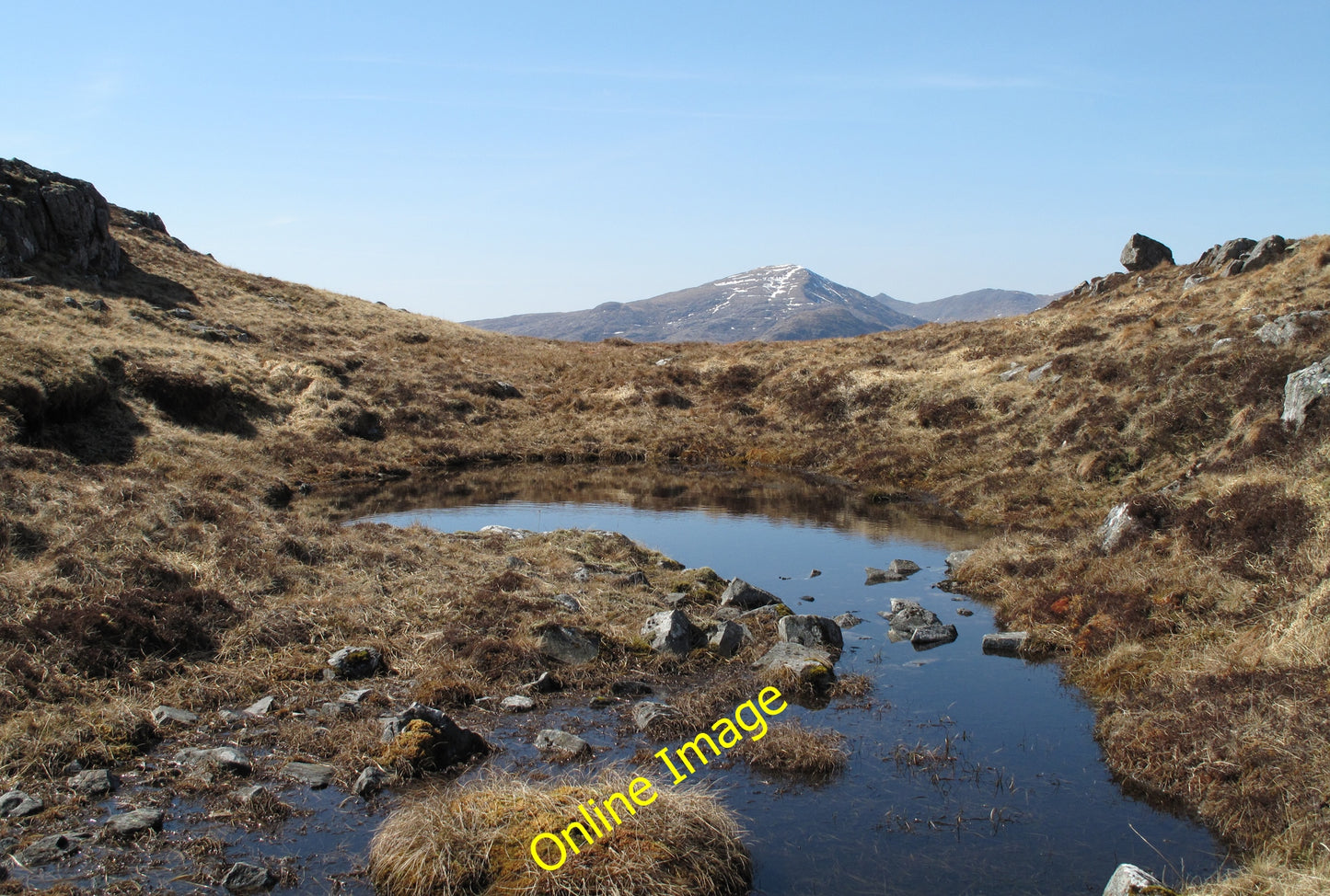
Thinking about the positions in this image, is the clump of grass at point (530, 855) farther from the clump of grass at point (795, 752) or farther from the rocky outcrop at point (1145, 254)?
the rocky outcrop at point (1145, 254)

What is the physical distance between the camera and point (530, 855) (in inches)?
333

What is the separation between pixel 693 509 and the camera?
108ft

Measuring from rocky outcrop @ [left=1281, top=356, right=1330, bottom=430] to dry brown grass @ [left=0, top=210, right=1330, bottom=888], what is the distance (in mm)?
438

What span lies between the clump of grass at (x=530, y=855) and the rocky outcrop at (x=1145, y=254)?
58443 millimetres

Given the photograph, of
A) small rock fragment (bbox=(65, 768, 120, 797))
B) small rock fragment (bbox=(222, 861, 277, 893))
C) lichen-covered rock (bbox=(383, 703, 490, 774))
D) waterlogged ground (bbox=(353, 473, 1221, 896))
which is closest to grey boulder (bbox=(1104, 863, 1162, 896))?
waterlogged ground (bbox=(353, 473, 1221, 896))

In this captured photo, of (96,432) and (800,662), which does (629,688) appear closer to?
(800,662)

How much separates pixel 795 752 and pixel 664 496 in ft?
80.4

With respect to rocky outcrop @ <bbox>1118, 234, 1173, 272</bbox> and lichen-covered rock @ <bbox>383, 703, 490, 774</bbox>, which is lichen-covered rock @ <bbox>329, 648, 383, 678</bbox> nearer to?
lichen-covered rock @ <bbox>383, 703, 490, 774</bbox>

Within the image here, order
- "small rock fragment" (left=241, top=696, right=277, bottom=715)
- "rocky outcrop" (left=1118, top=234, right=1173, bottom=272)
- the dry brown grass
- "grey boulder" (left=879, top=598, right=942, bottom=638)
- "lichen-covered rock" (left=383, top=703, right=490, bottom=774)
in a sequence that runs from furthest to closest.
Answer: "rocky outcrop" (left=1118, top=234, right=1173, bottom=272) < "grey boulder" (left=879, top=598, right=942, bottom=638) < "small rock fragment" (left=241, top=696, right=277, bottom=715) < the dry brown grass < "lichen-covered rock" (left=383, top=703, right=490, bottom=774)

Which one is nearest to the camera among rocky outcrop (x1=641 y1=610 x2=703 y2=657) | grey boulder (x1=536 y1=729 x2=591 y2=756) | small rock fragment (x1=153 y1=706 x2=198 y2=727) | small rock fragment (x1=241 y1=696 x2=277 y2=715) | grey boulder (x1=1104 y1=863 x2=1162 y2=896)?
grey boulder (x1=1104 y1=863 x2=1162 y2=896)

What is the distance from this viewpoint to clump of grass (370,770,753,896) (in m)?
8.20

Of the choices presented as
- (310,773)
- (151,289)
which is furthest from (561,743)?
(151,289)

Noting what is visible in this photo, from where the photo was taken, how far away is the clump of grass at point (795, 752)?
453 inches

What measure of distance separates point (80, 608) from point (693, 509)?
22.4 metres
